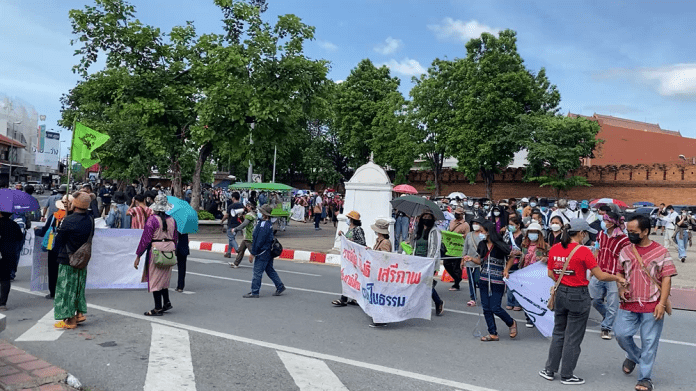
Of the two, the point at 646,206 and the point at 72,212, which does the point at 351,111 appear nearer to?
the point at 646,206

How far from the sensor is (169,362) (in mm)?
6000

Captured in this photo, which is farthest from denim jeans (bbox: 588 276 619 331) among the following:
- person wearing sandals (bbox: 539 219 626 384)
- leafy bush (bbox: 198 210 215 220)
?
leafy bush (bbox: 198 210 215 220)

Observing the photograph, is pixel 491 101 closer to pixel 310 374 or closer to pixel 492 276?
pixel 492 276

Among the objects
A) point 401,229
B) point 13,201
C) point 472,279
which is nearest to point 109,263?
point 13,201

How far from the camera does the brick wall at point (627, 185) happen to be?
134ft

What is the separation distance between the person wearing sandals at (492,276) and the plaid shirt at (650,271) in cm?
188

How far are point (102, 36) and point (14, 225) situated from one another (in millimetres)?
17096

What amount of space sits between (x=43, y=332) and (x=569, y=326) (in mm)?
6094

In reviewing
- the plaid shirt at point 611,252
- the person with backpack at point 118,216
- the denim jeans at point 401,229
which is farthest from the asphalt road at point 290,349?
the denim jeans at point 401,229

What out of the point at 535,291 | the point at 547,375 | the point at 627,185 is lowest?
the point at 547,375

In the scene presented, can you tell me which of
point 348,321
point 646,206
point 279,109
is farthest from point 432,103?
point 348,321

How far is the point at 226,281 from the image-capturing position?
461 inches

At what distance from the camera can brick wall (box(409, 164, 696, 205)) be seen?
134ft

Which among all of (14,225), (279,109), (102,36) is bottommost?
(14,225)
